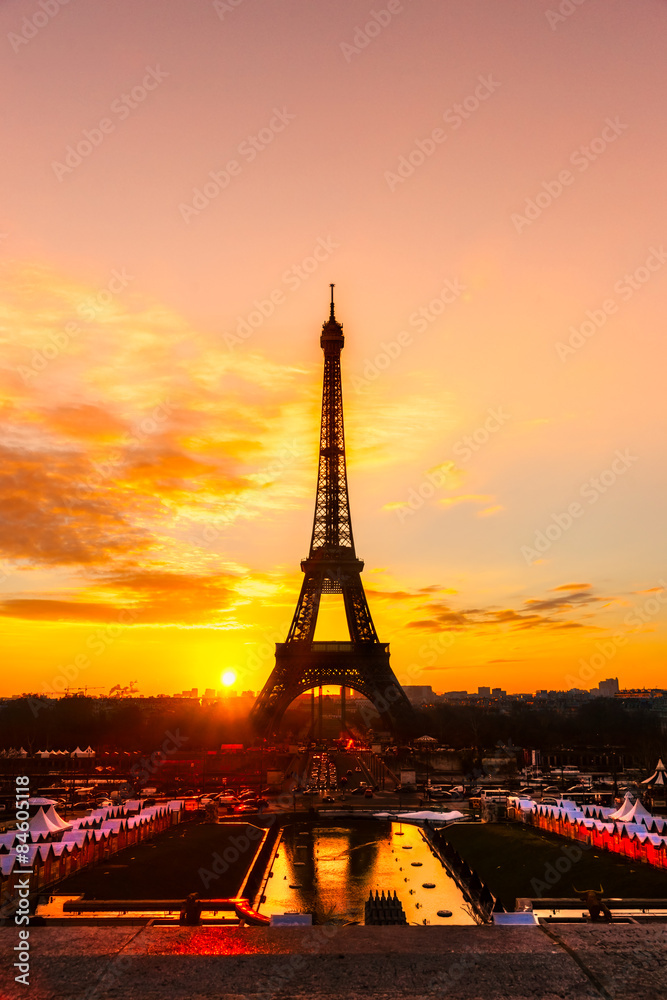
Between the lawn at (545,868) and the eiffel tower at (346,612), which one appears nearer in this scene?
the lawn at (545,868)

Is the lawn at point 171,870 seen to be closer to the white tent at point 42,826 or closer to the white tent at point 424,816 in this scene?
the white tent at point 42,826

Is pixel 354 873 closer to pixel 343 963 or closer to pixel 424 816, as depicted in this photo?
pixel 424 816

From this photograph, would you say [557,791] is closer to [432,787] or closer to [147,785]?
[432,787]

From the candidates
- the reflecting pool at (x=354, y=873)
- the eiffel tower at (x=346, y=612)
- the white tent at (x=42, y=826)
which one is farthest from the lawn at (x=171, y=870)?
the eiffel tower at (x=346, y=612)

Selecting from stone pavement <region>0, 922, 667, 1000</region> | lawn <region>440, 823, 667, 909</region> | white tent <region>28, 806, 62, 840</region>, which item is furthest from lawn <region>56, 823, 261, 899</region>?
stone pavement <region>0, 922, 667, 1000</region>

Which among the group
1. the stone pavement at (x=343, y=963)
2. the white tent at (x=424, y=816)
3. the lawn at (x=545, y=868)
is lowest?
the white tent at (x=424, y=816)

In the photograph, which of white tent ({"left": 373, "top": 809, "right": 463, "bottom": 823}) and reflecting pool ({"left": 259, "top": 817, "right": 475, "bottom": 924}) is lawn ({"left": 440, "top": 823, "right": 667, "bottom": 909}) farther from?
white tent ({"left": 373, "top": 809, "right": 463, "bottom": 823})

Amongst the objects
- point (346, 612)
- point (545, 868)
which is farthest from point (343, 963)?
point (346, 612)
